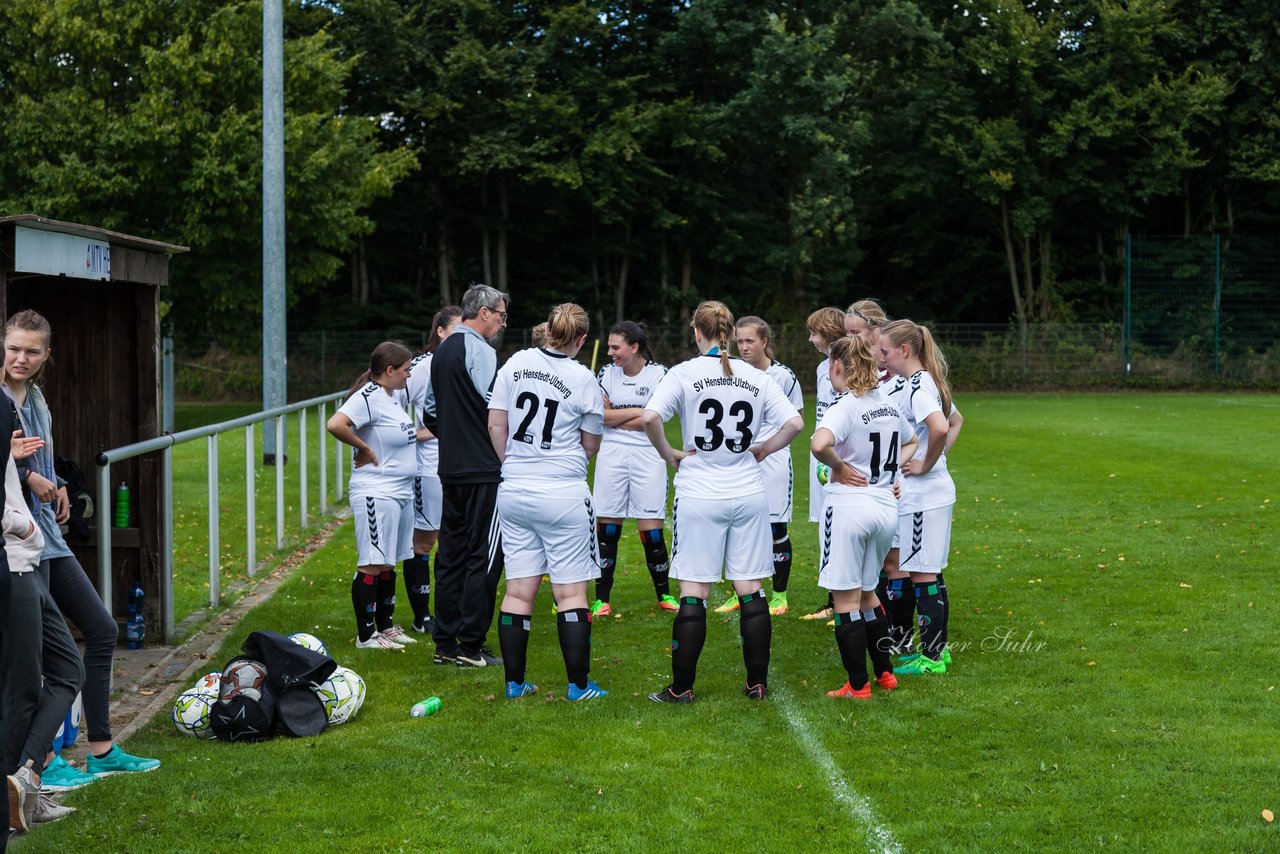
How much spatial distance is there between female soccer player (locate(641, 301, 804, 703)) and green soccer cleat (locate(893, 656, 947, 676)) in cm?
103

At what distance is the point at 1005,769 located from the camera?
5758mm

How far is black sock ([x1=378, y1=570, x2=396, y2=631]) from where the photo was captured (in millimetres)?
8406

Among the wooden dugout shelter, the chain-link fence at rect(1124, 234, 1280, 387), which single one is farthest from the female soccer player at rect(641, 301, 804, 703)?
the chain-link fence at rect(1124, 234, 1280, 387)

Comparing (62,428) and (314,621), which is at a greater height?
(62,428)

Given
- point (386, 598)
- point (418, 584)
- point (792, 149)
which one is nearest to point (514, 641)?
point (386, 598)

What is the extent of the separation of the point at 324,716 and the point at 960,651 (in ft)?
12.1

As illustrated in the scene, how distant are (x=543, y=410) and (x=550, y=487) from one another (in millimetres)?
383

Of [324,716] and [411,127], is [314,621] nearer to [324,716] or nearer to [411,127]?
[324,716]

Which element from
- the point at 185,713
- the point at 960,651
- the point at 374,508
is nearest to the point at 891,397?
the point at 960,651

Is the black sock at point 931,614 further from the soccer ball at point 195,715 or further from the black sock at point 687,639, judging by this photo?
the soccer ball at point 195,715

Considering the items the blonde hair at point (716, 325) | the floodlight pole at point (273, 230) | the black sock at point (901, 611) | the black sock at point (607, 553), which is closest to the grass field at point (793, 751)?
the black sock at point (607, 553)

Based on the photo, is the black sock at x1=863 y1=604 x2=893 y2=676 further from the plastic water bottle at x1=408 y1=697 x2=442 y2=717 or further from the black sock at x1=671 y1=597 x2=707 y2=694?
the plastic water bottle at x1=408 y1=697 x2=442 y2=717

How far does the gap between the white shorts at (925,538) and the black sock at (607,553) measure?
2.68m

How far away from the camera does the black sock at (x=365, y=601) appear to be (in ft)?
27.0
